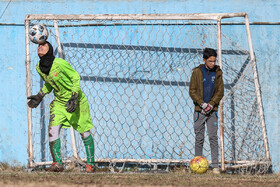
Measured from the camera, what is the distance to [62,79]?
7.00m

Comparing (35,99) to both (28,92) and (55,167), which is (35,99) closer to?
(28,92)

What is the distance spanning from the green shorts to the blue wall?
149cm

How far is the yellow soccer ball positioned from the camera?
701 cm

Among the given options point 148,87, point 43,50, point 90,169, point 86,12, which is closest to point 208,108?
point 148,87

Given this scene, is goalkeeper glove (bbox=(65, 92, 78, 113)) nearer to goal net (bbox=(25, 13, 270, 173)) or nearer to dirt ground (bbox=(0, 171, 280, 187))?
dirt ground (bbox=(0, 171, 280, 187))

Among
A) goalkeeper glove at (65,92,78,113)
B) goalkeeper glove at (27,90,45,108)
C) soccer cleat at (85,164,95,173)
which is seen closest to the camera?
goalkeeper glove at (65,92,78,113)

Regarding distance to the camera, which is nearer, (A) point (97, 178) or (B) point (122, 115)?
(A) point (97, 178)

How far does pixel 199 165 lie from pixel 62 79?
6.64 ft

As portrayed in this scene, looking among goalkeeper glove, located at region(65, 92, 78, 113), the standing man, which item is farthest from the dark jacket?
goalkeeper glove, located at region(65, 92, 78, 113)

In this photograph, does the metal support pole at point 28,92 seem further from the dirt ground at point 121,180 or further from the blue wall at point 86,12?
the dirt ground at point 121,180

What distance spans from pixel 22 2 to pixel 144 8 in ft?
6.14

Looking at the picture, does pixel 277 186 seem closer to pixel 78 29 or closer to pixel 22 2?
pixel 78 29

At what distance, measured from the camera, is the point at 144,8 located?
8.35 m

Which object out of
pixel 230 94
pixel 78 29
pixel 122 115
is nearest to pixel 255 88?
pixel 230 94
